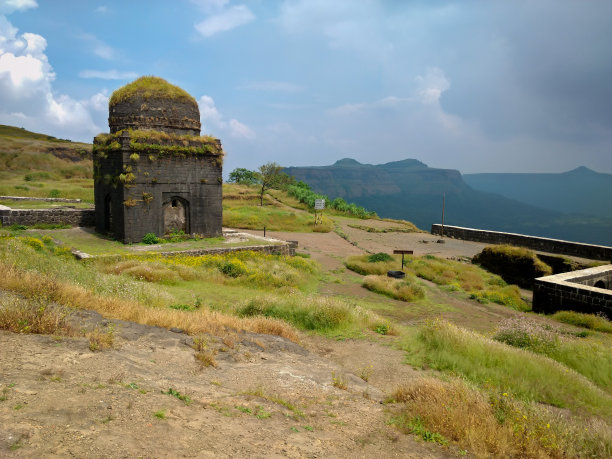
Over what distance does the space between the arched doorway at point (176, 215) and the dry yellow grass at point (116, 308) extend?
36.9 ft

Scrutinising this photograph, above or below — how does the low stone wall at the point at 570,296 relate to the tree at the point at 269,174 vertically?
below

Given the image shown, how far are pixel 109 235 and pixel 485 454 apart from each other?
19092 millimetres

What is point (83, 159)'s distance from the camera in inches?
2131

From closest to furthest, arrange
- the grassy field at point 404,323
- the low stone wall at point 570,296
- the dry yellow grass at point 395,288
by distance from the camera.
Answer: the grassy field at point 404,323
the low stone wall at point 570,296
the dry yellow grass at point 395,288

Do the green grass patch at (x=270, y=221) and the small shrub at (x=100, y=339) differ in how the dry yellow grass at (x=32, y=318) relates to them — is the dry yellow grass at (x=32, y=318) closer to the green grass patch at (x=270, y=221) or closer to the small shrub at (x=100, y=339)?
the small shrub at (x=100, y=339)

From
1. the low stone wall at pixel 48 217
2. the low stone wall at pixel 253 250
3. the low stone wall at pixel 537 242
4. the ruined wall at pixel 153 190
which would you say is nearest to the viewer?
the low stone wall at pixel 253 250

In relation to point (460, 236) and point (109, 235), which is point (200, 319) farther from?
point (460, 236)

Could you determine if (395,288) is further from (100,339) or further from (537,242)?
(537,242)

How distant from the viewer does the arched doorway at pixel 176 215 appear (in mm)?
19438

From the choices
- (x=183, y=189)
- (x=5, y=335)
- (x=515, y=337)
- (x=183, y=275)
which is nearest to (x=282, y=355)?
(x=5, y=335)

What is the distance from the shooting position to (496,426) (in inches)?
181

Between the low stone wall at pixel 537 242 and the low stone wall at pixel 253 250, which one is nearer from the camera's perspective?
the low stone wall at pixel 253 250

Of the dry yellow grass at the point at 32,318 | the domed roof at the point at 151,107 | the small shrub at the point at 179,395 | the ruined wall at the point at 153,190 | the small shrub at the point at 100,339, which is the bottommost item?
the small shrub at the point at 179,395

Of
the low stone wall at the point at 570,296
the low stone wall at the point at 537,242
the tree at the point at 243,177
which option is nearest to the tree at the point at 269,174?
the tree at the point at 243,177
